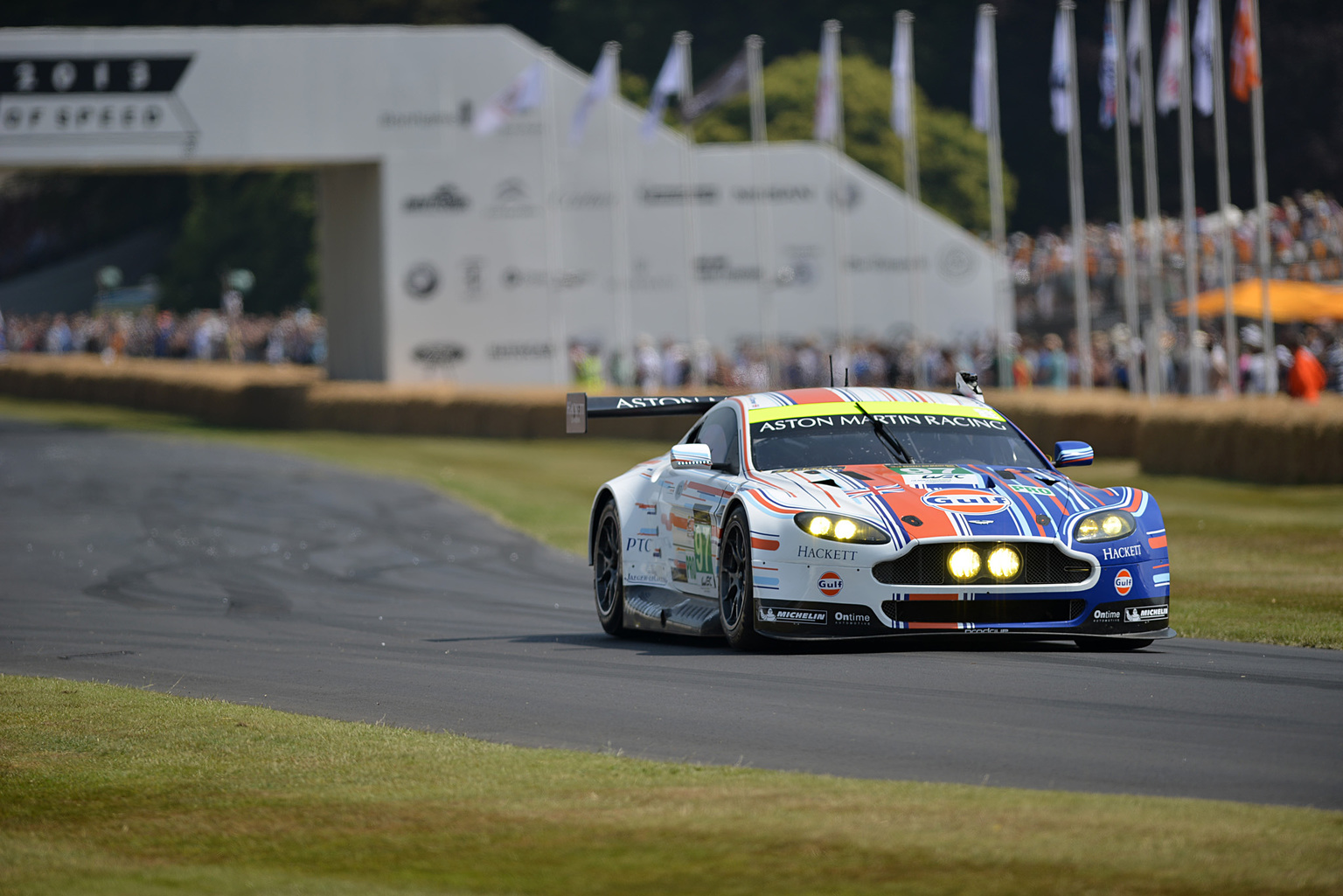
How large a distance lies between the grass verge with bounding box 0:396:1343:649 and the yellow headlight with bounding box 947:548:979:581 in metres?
2.11

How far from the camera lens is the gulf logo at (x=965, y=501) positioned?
9570 millimetres

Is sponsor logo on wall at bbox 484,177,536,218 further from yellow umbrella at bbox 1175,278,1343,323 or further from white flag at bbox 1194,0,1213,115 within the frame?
white flag at bbox 1194,0,1213,115

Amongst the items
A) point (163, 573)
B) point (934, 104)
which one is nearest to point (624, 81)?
point (934, 104)

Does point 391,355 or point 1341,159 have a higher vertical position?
point 1341,159

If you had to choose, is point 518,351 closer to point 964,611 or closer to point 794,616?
point 794,616

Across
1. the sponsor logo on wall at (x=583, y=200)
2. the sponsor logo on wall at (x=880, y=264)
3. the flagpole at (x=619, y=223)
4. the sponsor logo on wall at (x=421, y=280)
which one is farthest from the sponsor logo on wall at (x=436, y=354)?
the sponsor logo on wall at (x=880, y=264)

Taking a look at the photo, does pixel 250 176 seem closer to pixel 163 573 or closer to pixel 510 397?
pixel 510 397

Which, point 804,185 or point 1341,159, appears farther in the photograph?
point 1341,159

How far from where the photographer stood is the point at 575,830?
5.72 meters

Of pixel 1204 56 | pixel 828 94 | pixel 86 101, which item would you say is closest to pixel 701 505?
pixel 1204 56

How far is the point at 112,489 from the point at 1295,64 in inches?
1843

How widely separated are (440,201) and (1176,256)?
16.2 metres

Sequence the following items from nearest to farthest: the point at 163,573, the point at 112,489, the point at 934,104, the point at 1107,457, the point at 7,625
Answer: the point at 7,625, the point at 163,573, the point at 112,489, the point at 1107,457, the point at 934,104

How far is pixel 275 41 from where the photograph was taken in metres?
39.7
